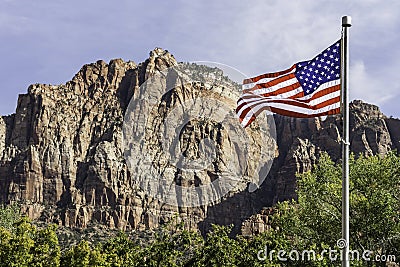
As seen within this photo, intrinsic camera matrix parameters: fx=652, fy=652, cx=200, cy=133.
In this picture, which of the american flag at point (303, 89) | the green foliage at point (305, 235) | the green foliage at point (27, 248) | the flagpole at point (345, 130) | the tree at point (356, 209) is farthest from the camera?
the green foliage at point (27, 248)

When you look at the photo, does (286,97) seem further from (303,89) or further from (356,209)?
(356,209)

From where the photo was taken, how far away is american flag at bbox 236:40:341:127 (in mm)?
16922

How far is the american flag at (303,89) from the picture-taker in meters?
16.9

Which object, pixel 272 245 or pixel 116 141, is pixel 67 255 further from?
pixel 116 141

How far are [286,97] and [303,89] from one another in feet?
1.89

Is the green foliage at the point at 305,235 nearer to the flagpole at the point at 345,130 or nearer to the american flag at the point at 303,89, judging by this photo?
the american flag at the point at 303,89

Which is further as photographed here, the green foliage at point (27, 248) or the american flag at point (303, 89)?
the green foliage at point (27, 248)

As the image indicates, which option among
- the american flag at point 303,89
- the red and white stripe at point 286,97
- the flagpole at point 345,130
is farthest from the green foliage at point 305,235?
the flagpole at point 345,130

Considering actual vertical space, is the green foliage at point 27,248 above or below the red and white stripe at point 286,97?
below

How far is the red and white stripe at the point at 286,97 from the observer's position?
1700cm

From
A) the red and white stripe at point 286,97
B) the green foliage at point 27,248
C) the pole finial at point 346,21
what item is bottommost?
the green foliage at point 27,248

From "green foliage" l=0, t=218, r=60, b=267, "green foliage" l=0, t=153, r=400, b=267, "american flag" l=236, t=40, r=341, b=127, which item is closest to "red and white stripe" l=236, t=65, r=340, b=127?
"american flag" l=236, t=40, r=341, b=127

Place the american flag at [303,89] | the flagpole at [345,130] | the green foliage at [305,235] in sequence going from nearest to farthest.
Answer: the flagpole at [345,130]
the american flag at [303,89]
the green foliage at [305,235]

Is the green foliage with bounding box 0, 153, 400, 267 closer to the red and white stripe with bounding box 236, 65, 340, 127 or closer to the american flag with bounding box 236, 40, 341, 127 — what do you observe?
the red and white stripe with bounding box 236, 65, 340, 127
